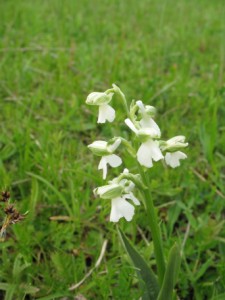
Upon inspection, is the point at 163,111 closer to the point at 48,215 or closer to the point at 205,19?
the point at 48,215

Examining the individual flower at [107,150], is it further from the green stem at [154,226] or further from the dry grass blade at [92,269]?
the dry grass blade at [92,269]

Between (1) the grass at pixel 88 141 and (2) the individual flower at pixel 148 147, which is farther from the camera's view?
(1) the grass at pixel 88 141

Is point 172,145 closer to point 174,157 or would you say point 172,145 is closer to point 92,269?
point 174,157

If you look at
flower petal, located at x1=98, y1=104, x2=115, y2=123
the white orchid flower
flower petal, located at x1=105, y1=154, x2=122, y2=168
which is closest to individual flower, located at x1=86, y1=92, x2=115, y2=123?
flower petal, located at x1=98, y1=104, x2=115, y2=123

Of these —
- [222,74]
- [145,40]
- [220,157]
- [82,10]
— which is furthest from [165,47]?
[220,157]

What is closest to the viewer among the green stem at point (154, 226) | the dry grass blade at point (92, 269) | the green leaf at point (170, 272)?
the green leaf at point (170, 272)

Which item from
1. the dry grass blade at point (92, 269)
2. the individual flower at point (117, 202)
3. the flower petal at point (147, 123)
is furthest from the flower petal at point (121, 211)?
the dry grass blade at point (92, 269)

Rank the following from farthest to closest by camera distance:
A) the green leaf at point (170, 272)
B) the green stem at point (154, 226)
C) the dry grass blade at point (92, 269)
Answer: the dry grass blade at point (92, 269) → the green stem at point (154, 226) → the green leaf at point (170, 272)
